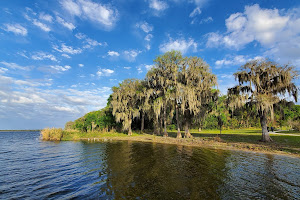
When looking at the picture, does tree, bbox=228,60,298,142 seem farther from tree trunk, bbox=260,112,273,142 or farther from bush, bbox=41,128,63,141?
bush, bbox=41,128,63,141

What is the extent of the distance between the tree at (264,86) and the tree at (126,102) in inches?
719

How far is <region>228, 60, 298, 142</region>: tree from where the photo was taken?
17969 mm

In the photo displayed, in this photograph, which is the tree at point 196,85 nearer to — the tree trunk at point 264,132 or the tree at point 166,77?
the tree at point 166,77

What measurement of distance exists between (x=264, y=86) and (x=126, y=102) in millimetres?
23059

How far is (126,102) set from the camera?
101 feet

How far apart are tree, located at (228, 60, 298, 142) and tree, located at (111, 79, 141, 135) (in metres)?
18.3

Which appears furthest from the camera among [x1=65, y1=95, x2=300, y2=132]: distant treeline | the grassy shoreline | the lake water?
[x1=65, y1=95, x2=300, y2=132]: distant treeline

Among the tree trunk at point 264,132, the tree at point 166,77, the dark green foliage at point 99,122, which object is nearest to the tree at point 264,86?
the tree trunk at point 264,132

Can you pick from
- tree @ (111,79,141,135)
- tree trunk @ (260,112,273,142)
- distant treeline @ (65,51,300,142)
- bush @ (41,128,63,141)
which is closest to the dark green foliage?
distant treeline @ (65,51,300,142)

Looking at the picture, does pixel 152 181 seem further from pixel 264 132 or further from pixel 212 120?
pixel 212 120

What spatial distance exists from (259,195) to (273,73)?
18.8 m

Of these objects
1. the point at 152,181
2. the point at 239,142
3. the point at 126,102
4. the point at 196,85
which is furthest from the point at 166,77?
the point at 152,181

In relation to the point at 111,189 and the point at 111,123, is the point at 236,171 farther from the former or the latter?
the point at 111,123

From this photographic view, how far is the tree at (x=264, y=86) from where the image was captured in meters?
18.0
